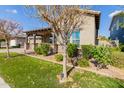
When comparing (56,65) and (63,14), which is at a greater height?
(63,14)

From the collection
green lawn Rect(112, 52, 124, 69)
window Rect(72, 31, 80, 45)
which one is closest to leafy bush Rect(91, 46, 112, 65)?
green lawn Rect(112, 52, 124, 69)

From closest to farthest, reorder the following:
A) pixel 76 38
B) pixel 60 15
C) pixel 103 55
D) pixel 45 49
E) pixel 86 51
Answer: pixel 60 15 → pixel 103 55 → pixel 86 51 → pixel 45 49 → pixel 76 38

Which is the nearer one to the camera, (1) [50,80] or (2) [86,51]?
(1) [50,80]

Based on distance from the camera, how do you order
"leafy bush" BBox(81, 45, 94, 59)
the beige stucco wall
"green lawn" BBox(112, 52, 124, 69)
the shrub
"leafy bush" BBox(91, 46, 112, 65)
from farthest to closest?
1. the beige stucco wall
2. the shrub
3. "leafy bush" BBox(81, 45, 94, 59)
4. "green lawn" BBox(112, 52, 124, 69)
5. "leafy bush" BBox(91, 46, 112, 65)

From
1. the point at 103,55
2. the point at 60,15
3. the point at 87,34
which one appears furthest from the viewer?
the point at 87,34

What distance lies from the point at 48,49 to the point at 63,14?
9.05 m

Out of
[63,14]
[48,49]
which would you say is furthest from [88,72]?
[48,49]

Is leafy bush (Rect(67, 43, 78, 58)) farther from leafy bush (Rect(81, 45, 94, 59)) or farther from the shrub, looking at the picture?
the shrub

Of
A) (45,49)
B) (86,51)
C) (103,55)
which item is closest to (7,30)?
(45,49)

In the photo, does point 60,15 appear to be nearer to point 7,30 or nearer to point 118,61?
point 118,61
